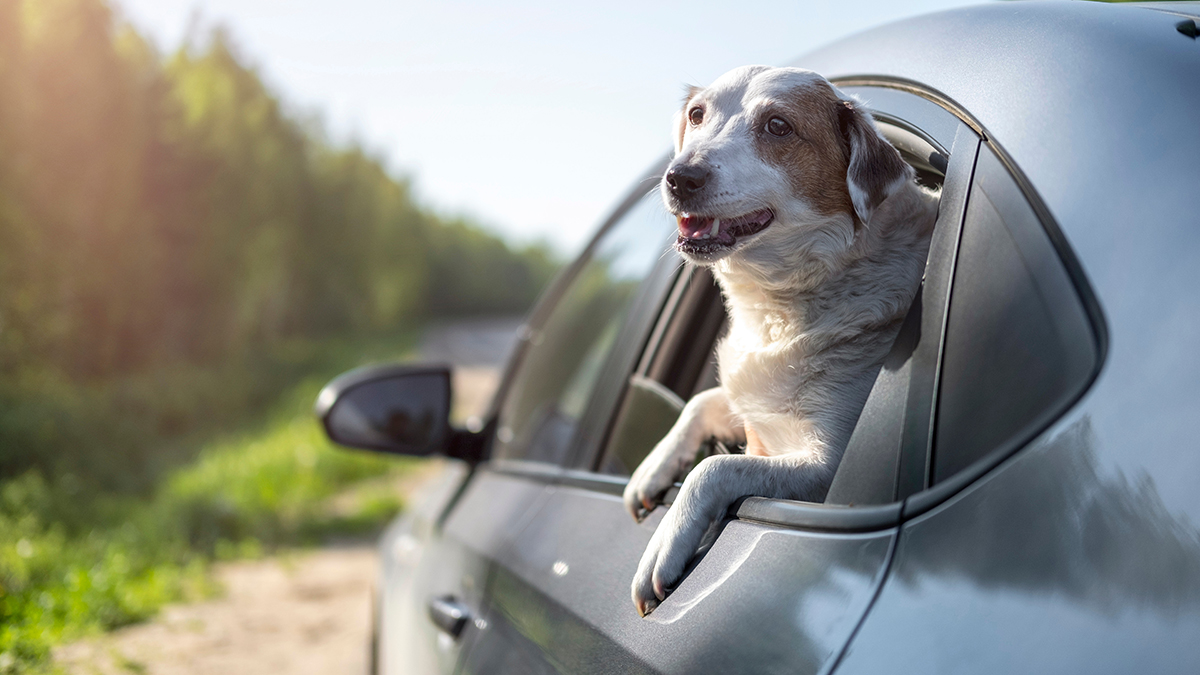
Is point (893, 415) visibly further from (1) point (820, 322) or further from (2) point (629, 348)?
(2) point (629, 348)

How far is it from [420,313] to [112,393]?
5177 centimetres

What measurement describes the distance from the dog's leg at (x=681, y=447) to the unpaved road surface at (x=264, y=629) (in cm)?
174

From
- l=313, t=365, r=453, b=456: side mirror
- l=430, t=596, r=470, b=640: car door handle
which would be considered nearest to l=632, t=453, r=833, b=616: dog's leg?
l=430, t=596, r=470, b=640: car door handle

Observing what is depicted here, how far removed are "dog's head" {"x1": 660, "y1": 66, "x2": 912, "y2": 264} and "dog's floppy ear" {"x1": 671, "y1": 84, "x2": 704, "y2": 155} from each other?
248 millimetres

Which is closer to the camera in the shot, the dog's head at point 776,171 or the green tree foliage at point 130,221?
the dog's head at point 776,171

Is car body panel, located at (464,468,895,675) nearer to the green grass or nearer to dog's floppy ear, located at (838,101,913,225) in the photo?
dog's floppy ear, located at (838,101,913,225)

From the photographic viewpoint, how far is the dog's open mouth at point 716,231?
1736mm

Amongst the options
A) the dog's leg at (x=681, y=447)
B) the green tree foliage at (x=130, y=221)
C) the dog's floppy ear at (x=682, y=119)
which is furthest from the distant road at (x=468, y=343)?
the dog's leg at (x=681, y=447)

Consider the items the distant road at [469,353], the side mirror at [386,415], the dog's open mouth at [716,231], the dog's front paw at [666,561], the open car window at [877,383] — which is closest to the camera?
the open car window at [877,383]

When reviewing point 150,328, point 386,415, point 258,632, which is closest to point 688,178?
point 386,415

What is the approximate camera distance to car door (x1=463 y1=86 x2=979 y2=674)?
1.08 meters

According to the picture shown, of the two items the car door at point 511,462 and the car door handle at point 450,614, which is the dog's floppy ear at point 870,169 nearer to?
the car door at point 511,462

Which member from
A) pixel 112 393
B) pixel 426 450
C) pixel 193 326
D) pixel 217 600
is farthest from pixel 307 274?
pixel 426 450

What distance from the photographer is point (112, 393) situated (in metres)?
23.1
